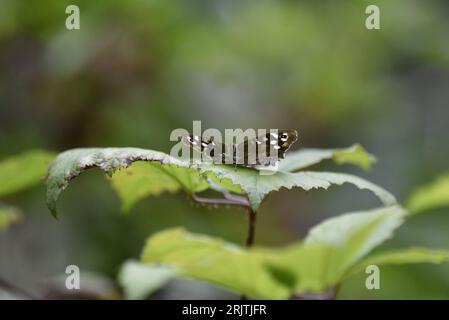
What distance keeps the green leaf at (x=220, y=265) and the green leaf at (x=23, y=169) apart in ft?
0.72

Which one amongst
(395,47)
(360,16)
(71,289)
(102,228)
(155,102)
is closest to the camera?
(71,289)

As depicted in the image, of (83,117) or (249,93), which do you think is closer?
(83,117)

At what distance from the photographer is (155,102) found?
97.7 inches

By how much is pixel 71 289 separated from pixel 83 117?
1157mm

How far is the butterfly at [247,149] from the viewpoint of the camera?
90 cm

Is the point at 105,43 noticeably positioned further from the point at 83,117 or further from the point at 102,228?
the point at 102,228

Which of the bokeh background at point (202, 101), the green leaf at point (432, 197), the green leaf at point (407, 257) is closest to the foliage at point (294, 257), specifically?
the green leaf at point (407, 257)

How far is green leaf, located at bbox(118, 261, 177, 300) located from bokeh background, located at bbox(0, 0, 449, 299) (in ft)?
1.60

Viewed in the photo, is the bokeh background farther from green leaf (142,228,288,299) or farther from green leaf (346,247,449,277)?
green leaf (346,247,449,277)

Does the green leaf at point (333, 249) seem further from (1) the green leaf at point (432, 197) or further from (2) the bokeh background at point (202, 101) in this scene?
(2) the bokeh background at point (202, 101)

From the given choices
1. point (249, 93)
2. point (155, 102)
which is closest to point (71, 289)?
point (155, 102)

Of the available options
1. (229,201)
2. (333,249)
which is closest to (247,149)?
(229,201)

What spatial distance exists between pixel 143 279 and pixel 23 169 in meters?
0.26

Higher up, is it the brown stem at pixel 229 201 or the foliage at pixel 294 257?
the brown stem at pixel 229 201
